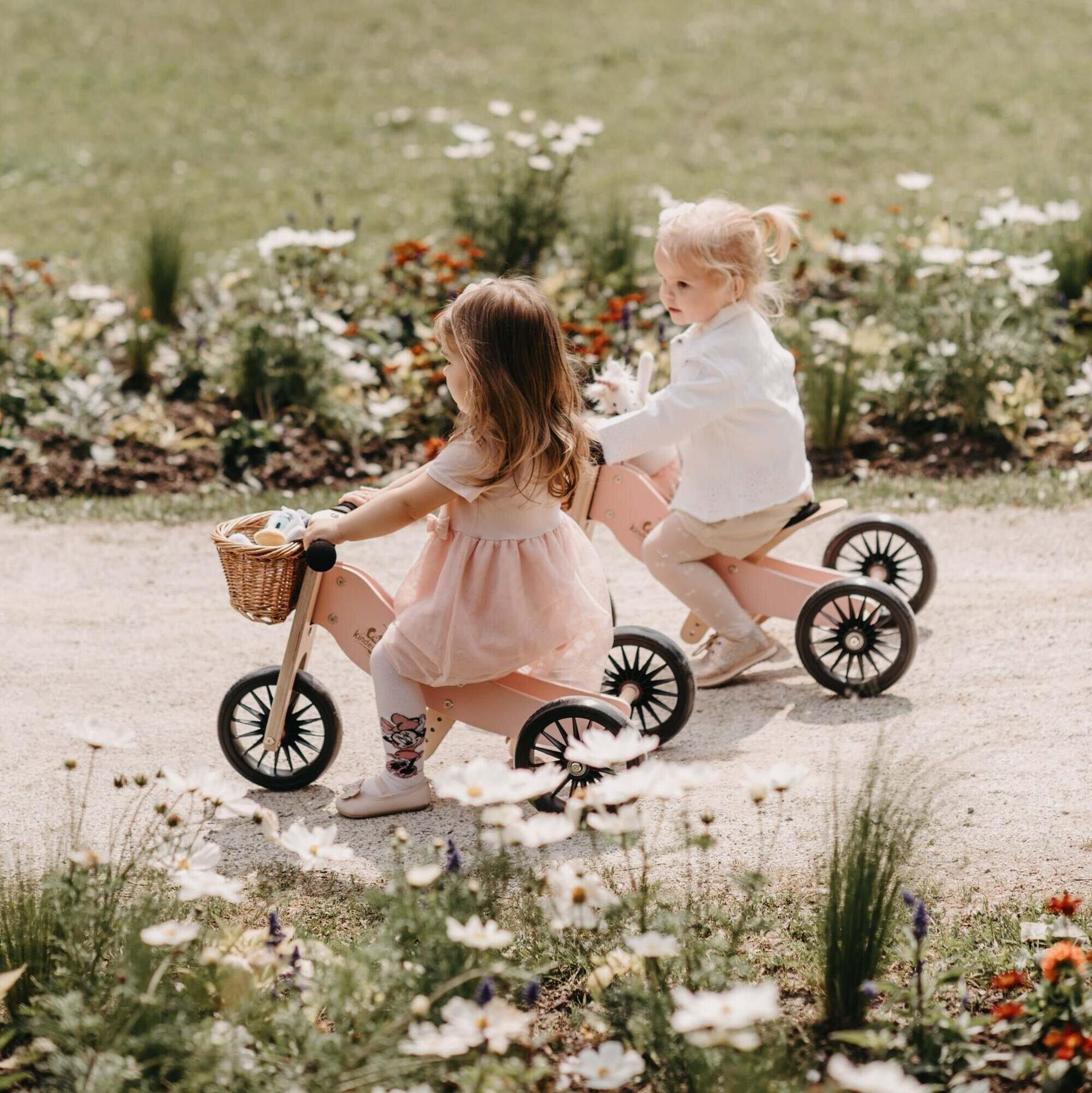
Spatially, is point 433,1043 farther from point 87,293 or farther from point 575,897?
point 87,293

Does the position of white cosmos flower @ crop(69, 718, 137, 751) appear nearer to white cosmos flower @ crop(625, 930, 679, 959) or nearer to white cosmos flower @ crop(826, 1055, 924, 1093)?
white cosmos flower @ crop(625, 930, 679, 959)

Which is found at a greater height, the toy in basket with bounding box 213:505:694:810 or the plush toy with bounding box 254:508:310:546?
the plush toy with bounding box 254:508:310:546

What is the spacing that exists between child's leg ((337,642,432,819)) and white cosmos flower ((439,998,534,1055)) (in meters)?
1.53

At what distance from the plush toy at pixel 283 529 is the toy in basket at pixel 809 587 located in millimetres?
997

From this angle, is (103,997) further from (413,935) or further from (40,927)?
(413,935)

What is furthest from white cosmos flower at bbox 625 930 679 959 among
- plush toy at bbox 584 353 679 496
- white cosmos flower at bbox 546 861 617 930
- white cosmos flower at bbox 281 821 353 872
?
plush toy at bbox 584 353 679 496

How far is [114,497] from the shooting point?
645 cm

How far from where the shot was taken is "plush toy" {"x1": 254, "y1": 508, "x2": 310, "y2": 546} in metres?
3.78

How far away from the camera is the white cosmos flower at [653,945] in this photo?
2.45 m

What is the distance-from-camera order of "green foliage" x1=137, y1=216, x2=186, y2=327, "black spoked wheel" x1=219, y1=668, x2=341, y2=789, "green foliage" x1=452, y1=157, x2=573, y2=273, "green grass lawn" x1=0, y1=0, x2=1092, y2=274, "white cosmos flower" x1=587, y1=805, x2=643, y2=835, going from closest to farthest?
1. "white cosmos flower" x1=587, y1=805, x2=643, y2=835
2. "black spoked wheel" x1=219, y1=668, x2=341, y2=789
3. "green foliage" x1=137, y1=216, x2=186, y2=327
4. "green foliage" x1=452, y1=157, x2=573, y2=273
5. "green grass lawn" x1=0, y1=0, x2=1092, y2=274

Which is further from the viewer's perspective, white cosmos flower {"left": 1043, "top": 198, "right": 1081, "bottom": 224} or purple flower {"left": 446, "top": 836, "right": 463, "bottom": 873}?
white cosmos flower {"left": 1043, "top": 198, "right": 1081, "bottom": 224}

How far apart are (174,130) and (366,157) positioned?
1974mm

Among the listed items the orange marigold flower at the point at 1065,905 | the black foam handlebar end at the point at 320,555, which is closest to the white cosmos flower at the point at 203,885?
the black foam handlebar end at the point at 320,555

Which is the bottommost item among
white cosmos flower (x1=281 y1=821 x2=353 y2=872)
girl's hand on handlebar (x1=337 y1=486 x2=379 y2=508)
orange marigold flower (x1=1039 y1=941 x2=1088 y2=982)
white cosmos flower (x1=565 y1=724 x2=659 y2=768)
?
orange marigold flower (x1=1039 y1=941 x2=1088 y2=982)
